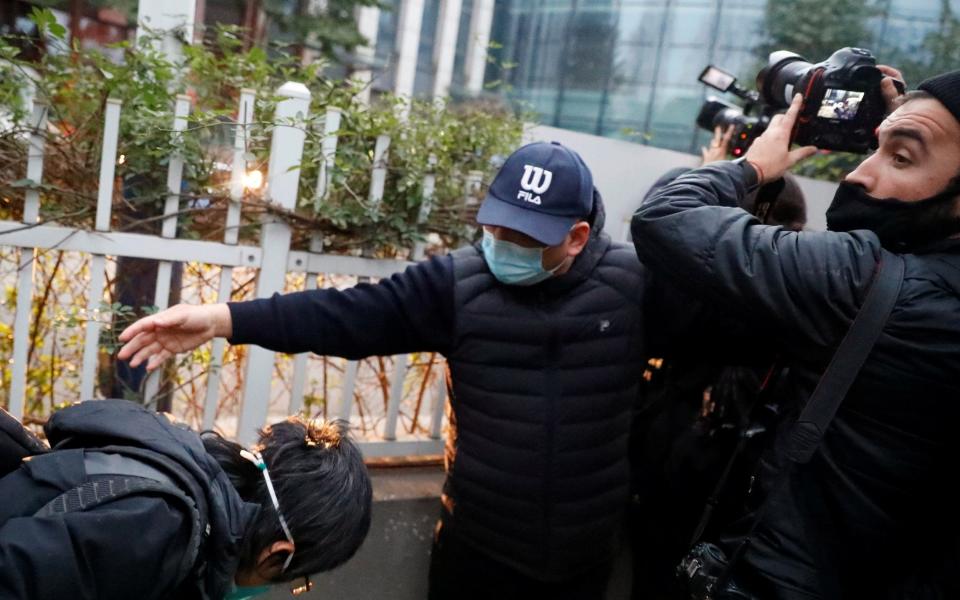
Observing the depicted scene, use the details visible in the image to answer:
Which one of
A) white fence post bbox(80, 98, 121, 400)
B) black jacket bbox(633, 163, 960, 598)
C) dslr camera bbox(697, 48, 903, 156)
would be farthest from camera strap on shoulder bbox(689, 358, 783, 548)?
white fence post bbox(80, 98, 121, 400)

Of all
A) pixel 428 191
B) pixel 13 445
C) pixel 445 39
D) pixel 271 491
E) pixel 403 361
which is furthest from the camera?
pixel 445 39

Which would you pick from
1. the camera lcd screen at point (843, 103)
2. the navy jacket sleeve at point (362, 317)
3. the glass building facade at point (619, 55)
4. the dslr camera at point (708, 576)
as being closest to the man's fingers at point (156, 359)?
the navy jacket sleeve at point (362, 317)

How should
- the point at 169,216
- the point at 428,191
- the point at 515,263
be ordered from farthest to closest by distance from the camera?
the point at 428,191
the point at 169,216
the point at 515,263

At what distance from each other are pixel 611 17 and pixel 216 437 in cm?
2368

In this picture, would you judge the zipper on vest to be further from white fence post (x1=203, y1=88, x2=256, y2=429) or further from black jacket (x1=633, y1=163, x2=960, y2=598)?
white fence post (x1=203, y1=88, x2=256, y2=429)

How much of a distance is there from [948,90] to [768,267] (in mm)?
472

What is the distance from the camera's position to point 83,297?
2.71 metres

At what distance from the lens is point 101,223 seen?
2303mm

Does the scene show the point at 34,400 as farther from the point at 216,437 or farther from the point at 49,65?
the point at 216,437

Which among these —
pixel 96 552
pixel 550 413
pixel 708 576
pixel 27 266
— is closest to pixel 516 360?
pixel 550 413

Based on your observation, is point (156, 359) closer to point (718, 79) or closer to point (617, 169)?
point (718, 79)

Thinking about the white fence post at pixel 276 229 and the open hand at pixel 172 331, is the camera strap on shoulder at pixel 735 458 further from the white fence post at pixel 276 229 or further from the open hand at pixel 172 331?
the white fence post at pixel 276 229

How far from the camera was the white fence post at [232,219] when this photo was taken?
243 centimetres

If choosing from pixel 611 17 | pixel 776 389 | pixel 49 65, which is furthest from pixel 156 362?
pixel 611 17
